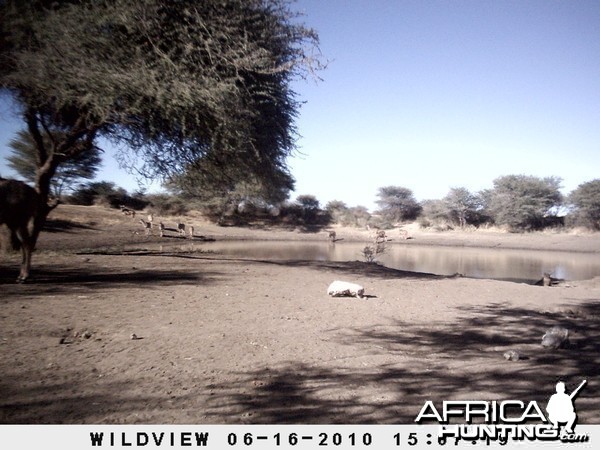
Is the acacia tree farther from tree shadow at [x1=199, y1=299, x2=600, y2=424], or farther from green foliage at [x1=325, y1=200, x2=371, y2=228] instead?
green foliage at [x1=325, y1=200, x2=371, y2=228]

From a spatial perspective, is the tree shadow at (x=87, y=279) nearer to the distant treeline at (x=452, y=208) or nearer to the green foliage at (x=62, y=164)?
the green foliage at (x=62, y=164)

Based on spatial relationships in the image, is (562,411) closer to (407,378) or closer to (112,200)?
(407,378)

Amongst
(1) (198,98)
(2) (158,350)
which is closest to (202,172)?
(1) (198,98)

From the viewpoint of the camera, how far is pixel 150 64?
7.50m

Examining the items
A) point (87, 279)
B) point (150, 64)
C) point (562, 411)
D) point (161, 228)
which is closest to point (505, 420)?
point (562, 411)

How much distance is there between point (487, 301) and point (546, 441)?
17.3 feet

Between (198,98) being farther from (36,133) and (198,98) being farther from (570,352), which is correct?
(570,352)

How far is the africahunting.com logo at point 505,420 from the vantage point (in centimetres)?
230

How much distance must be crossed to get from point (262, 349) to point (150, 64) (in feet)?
22.2

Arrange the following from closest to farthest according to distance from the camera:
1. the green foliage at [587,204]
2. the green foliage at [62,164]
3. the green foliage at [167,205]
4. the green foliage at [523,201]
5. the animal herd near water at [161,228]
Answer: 1. the green foliage at [62,164]
2. the animal herd near water at [161,228]
3. the green foliage at [167,205]
4. the green foliage at [587,204]
5. the green foliage at [523,201]

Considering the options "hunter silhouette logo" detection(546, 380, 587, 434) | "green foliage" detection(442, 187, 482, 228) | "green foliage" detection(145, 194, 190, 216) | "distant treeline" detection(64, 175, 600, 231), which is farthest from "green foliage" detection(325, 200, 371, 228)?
"hunter silhouette logo" detection(546, 380, 587, 434)

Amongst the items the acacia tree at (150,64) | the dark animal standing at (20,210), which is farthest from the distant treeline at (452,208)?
the dark animal standing at (20,210)

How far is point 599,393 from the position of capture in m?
2.92

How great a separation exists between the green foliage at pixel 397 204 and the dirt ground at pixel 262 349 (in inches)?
1643
